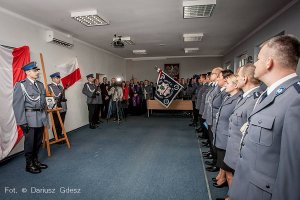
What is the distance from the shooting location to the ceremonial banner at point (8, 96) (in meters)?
3.69

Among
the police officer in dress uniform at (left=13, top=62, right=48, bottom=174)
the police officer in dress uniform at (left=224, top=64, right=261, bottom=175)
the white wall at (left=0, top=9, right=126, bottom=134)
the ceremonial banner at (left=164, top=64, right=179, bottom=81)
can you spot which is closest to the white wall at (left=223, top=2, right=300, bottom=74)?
the police officer in dress uniform at (left=224, top=64, right=261, bottom=175)

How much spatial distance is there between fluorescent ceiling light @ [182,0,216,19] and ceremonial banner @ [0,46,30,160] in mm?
3250

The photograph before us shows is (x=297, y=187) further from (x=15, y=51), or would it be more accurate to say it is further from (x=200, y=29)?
(x=200, y=29)

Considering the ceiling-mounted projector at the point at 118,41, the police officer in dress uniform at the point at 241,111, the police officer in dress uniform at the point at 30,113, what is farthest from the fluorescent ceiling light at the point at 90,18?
the police officer in dress uniform at the point at 241,111

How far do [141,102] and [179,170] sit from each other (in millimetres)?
6483

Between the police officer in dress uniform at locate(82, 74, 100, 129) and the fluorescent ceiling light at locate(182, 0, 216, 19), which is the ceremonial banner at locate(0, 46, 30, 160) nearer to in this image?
the police officer in dress uniform at locate(82, 74, 100, 129)

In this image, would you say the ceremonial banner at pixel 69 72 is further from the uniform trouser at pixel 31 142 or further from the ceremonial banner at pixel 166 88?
the ceremonial banner at pixel 166 88

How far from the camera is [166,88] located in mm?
7672

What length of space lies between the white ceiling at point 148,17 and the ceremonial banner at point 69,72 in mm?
859

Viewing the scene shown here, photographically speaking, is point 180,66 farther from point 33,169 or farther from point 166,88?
point 33,169

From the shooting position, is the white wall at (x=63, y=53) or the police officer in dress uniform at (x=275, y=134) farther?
the white wall at (x=63, y=53)

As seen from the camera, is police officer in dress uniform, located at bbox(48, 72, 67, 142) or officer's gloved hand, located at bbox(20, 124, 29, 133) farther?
police officer in dress uniform, located at bbox(48, 72, 67, 142)

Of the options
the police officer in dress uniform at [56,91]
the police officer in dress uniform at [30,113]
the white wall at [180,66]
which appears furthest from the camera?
the white wall at [180,66]

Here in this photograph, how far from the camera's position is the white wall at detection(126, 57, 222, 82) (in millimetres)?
11469
